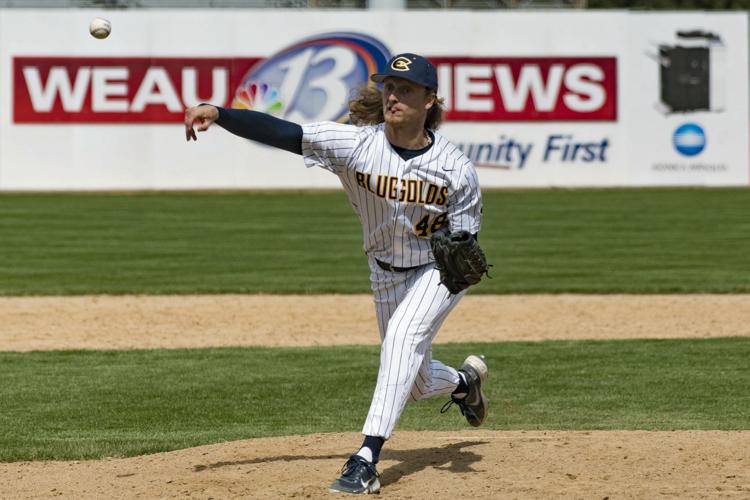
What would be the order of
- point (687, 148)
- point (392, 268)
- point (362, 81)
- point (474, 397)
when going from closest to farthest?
point (392, 268) → point (474, 397) → point (362, 81) → point (687, 148)

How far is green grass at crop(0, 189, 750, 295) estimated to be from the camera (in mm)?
14766

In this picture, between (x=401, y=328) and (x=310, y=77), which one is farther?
(x=310, y=77)

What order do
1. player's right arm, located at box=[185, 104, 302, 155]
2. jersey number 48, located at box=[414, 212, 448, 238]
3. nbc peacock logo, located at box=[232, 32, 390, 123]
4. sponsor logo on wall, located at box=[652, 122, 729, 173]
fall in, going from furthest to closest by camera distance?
sponsor logo on wall, located at box=[652, 122, 729, 173] → nbc peacock logo, located at box=[232, 32, 390, 123] → jersey number 48, located at box=[414, 212, 448, 238] → player's right arm, located at box=[185, 104, 302, 155]

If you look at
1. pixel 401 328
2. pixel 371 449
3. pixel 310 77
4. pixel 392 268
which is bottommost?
pixel 371 449

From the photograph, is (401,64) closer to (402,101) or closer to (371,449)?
(402,101)

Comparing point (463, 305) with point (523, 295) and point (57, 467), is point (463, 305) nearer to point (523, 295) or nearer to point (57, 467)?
point (523, 295)

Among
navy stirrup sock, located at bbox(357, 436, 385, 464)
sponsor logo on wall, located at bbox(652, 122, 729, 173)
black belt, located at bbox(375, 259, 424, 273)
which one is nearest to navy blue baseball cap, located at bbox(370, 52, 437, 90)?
black belt, located at bbox(375, 259, 424, 273)

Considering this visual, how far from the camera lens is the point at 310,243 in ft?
61.6

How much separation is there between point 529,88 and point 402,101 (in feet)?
78.9

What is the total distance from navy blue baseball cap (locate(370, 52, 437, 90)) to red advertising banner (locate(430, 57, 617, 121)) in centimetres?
2340

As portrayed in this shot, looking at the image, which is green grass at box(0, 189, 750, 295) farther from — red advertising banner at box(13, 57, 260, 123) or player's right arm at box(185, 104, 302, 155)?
player's right arm at box(185, 104, 302, 155)

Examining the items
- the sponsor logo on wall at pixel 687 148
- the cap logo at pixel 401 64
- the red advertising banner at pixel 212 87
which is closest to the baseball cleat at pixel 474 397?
the cap logo at pixel 401 64

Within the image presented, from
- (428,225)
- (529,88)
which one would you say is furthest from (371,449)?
(529,88)

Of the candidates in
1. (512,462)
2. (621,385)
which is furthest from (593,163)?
(512,462)
